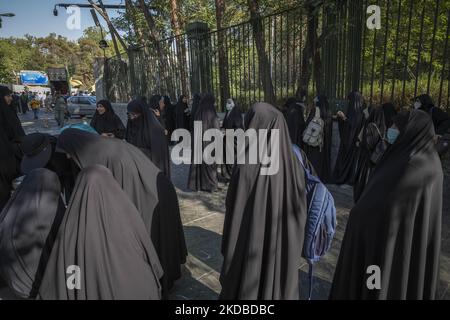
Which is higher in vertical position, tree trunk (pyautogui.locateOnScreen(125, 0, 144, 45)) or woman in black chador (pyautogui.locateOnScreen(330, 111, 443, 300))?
tree trunk (pyautogui.locateOnScreen(125, 0, 144, 45))

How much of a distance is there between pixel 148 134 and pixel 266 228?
3.28 m

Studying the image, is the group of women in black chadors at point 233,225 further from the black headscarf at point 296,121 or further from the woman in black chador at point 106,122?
the black headscarf at point 296,121

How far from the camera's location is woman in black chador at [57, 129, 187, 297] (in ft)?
9.20

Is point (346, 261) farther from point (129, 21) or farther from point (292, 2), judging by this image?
point (129, 21)

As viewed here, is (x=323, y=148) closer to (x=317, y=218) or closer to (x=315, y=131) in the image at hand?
(x=315, y=131)

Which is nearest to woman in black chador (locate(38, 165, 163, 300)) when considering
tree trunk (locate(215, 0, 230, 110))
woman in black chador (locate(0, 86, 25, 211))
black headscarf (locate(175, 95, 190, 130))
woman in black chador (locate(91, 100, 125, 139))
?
woman in black chador (locate(0, 86, 25, 211))

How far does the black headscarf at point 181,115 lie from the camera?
1074cm

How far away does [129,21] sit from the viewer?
17094mm

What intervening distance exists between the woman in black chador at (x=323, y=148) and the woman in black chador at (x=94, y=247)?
191 inches

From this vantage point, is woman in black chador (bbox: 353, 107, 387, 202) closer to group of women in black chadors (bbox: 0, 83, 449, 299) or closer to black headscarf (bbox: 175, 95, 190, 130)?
group of women in black chadors (bbox: 0, 83, 449, 299)

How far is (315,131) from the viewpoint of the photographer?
6230 millimetres

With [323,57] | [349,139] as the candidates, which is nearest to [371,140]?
[349,139]

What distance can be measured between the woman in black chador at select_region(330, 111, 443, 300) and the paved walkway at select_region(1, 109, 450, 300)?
1104mm
